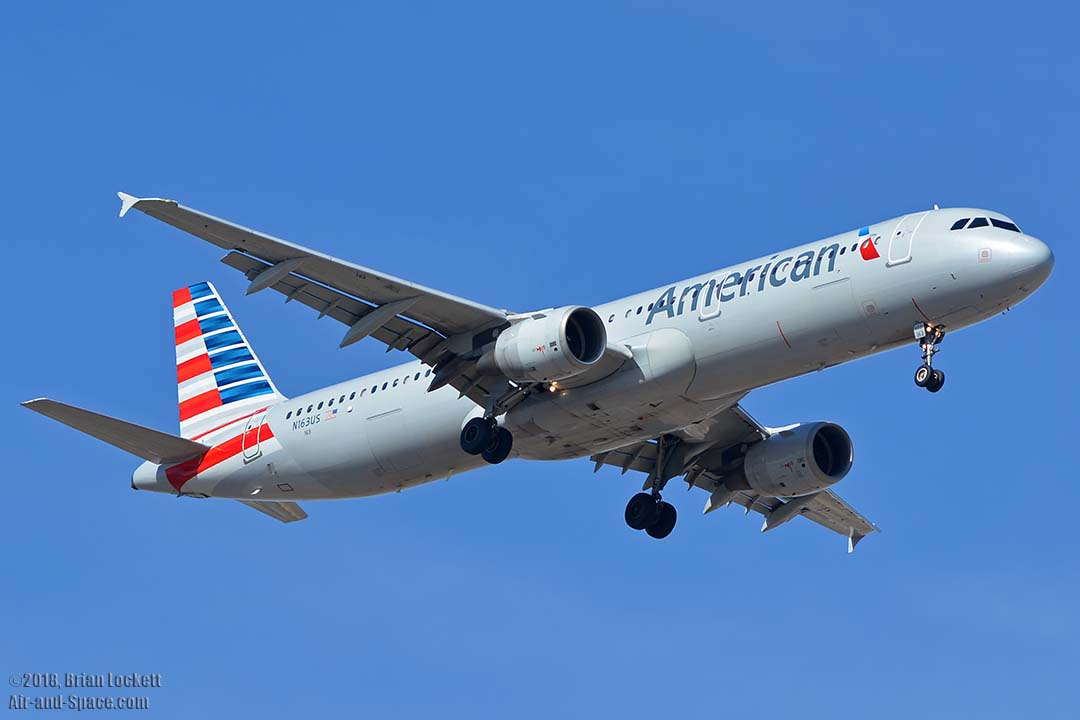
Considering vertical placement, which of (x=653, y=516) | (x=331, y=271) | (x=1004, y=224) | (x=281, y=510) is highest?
(x=331, y=271)

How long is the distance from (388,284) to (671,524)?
11384mm

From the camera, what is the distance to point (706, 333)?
3859 centimetres

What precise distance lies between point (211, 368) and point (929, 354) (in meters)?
22.5

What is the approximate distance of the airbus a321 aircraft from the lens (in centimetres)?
3728

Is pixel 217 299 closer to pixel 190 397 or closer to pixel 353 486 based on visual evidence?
pixel 190 397

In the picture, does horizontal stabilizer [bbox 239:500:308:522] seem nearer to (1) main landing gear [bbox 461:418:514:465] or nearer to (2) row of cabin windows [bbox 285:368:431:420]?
(2) row of cabin windows [bbox 285:368:431:420]

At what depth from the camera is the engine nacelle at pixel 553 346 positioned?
38594 millimetres

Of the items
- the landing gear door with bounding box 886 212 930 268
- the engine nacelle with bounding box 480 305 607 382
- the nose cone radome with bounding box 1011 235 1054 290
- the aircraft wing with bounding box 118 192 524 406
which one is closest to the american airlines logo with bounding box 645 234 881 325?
the landing gear door with bounding box 886 212 930 268

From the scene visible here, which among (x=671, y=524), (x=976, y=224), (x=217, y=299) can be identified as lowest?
(x=671, y=524)

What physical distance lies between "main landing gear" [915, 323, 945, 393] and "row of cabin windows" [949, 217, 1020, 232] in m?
2.24

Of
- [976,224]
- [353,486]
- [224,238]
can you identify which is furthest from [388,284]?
[976,224]

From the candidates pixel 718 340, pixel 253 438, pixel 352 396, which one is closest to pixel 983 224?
pixel 718 340

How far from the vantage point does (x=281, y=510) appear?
47.6 metres

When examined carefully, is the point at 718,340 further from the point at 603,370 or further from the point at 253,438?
the point at 253,438
